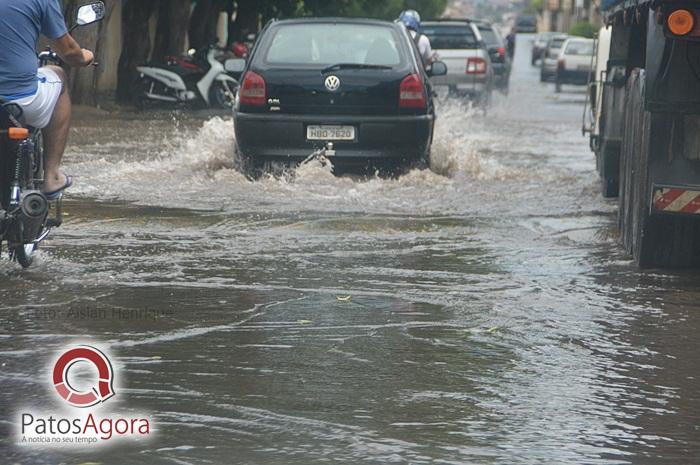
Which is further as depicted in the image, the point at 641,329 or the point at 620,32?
the point at 620,32

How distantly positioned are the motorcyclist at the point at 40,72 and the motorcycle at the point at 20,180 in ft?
0.28

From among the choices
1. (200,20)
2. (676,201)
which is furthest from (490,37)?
(676,201)

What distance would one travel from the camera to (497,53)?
3812 cm

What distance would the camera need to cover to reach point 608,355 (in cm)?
715

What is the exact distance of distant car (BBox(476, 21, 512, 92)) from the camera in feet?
124

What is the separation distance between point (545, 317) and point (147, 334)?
1.96 meters

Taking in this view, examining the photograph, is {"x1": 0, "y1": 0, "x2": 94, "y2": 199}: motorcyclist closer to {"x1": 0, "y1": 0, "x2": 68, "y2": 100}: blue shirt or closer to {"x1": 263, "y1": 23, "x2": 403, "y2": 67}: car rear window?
{"x1": 0, "y1": 0, "x2": 68, "y2": 100}: blue shirt

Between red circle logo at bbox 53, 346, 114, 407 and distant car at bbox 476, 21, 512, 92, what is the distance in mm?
30063

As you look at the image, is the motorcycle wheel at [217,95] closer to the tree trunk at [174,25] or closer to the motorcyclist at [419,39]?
the tree trunk at [174,25]

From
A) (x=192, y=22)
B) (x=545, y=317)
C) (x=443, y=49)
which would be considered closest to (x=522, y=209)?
(x=545, y=317)

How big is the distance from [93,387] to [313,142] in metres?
8.14

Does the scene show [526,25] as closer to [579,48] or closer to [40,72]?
[579,48]

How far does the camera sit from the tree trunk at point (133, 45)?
3102cm

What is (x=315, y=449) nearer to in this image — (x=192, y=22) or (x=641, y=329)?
(x=641, y=329)
